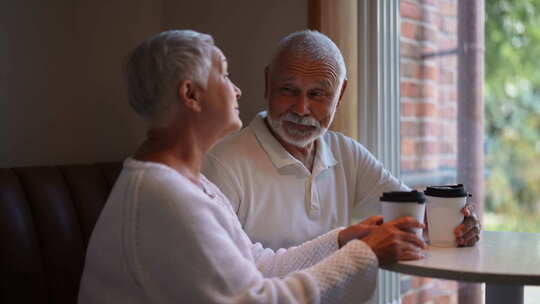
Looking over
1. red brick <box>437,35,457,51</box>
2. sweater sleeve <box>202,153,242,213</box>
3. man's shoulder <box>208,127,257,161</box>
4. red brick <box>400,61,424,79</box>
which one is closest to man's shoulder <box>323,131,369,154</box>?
man's shoulder <box>208,127,257,161</box>

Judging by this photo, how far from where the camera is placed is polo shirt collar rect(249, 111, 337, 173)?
1.90 m

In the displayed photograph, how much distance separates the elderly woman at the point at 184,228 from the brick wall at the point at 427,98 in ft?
3.99

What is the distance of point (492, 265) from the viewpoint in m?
1.31

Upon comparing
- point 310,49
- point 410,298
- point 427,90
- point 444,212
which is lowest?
point 410,298

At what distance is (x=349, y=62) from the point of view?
2.24 meters

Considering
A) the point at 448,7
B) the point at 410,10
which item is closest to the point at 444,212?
the point at 410,10

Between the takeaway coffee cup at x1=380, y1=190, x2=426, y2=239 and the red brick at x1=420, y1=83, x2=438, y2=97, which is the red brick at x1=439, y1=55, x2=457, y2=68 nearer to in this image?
the red brick at x1=420, y1=83, x2=438, y2=97

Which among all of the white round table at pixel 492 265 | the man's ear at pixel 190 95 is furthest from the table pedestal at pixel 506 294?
the man's ear at pixel 190 95

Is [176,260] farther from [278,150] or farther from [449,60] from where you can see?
[449,60]

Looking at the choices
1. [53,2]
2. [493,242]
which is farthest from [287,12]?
[493,242]

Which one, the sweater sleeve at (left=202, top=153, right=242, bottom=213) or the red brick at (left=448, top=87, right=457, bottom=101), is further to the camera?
the red brick at (left=448, top=87, right=457, bottom=101)

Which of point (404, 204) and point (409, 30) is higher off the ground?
point (409, 30)

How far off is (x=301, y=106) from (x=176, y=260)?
872 mm

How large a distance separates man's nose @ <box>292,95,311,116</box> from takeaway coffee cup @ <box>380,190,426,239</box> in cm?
51
